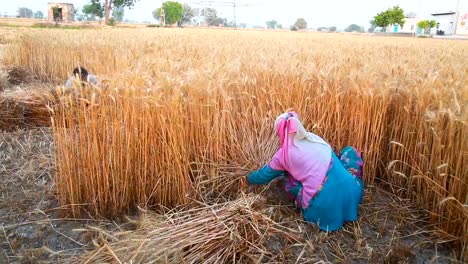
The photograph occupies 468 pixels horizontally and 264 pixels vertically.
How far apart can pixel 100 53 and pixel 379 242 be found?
5.27m

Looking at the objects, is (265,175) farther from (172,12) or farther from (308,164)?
(172,12)

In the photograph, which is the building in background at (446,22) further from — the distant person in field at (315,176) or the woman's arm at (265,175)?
the woman's arm at (265,175)

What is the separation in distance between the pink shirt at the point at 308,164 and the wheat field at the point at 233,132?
0.39 m

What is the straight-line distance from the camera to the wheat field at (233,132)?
2.10 metres

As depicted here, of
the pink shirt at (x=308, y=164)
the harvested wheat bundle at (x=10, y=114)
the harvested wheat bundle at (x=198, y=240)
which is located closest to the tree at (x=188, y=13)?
the harvested wheat bundle at (x=10, y=114)

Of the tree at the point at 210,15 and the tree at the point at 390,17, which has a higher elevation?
the tree at the point at 210,15

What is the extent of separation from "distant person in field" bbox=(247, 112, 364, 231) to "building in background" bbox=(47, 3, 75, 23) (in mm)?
43926

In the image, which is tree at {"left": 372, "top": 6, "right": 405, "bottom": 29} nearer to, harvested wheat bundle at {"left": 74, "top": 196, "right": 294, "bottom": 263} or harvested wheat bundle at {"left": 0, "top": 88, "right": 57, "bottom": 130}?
harvested wheat bundle at {"left": 0, "top": 88, "right": 57, "bottom": 130}

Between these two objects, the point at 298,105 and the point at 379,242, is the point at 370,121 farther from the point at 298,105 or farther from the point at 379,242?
the point at 379,242

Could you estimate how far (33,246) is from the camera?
1976 millimetres

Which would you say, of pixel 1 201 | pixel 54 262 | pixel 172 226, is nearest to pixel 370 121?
pixel 172 226

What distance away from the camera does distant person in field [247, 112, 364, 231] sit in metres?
2.11

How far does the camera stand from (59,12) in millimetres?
44594

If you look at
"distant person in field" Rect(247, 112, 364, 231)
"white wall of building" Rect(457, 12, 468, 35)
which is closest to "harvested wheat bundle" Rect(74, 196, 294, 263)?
"distant person in field" Rect(247, 112, 364, 231)
